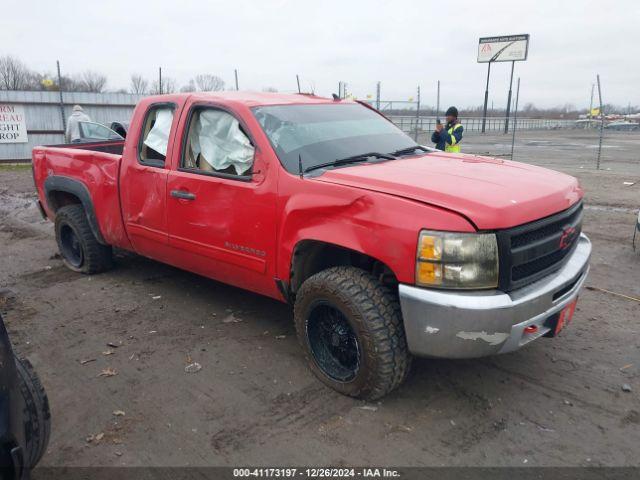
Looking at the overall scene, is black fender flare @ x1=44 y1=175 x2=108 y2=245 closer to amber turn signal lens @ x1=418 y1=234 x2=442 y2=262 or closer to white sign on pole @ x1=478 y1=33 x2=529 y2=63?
amber turn signal lens @ x1=418 y1=234 x2=442 y2=262

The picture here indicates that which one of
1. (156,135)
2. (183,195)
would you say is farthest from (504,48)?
(183,195)

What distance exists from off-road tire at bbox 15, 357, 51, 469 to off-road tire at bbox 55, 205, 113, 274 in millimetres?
3306

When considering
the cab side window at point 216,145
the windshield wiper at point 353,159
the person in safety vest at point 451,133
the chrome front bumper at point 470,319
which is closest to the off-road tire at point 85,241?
the cab side window at point 216,145

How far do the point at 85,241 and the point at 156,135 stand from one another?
1.65 meters

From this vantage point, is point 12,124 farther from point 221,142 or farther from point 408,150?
point 408,150

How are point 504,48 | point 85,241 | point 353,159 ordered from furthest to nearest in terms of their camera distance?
point 504,48 < point 85,241 < point 353,159

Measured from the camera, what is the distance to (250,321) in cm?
450

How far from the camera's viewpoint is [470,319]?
9.07 ft

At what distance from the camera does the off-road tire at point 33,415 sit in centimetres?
216

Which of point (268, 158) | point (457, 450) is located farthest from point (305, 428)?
point (268, 158)

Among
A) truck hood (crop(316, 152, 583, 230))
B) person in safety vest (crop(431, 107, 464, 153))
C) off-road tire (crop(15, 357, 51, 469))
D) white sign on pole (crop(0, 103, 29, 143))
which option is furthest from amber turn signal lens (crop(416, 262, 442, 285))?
white sign on pole (crop(0, 103, 29, 143))

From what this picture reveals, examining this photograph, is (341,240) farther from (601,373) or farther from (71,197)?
(71,197)

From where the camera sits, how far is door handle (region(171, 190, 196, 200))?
13.5 feet

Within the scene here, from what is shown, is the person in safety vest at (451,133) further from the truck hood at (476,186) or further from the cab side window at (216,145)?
the cab side window at (216,145)
